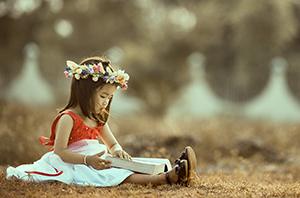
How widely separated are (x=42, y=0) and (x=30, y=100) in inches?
91.4

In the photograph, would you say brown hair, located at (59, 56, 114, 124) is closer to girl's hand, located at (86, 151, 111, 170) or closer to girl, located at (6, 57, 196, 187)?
girl, located at (6, 57, 196, 187)

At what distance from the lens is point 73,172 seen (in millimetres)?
5363

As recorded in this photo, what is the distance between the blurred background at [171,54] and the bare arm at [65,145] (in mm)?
7977

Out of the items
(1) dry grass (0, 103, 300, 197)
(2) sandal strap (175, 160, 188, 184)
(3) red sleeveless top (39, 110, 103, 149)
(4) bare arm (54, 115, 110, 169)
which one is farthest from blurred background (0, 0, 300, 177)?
(2) sandal strap (175, 160, 188, 184)

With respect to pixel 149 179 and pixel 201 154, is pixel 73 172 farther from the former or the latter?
pixel 201 154

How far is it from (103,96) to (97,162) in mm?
521

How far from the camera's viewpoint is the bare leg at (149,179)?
5.23 m

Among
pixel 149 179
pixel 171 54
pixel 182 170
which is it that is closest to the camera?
pixel 182 170

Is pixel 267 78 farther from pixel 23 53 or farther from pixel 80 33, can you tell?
pixel 23 53

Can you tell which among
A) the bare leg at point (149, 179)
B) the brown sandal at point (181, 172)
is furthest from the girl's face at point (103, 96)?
the brown sandal at point (181, 172)

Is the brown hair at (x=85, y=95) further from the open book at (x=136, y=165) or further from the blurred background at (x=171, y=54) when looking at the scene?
the blurred background at (x=171, y=54)

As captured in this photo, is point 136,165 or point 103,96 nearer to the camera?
point 136,165

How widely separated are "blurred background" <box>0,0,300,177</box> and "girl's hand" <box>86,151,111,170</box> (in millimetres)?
8064

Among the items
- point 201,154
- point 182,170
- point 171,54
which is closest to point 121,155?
point 182,170
